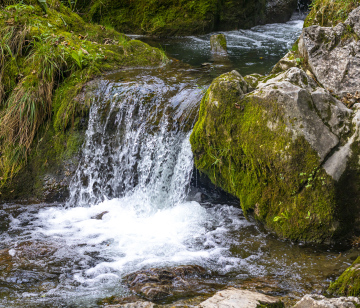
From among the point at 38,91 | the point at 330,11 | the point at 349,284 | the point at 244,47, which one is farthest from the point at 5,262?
the point at 244,47

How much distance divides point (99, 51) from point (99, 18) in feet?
18.1

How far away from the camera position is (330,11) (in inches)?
230

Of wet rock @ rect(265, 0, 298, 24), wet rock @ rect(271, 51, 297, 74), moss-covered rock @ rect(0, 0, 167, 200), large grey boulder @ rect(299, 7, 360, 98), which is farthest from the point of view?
wet rock @ rect(265, 0, 298, 24)

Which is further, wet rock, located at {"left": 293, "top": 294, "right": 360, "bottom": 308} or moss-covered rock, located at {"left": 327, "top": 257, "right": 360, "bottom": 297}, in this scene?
moss-covered rock, located at {"left": 327, "top": 257, "right": 360, "bottom": 297}

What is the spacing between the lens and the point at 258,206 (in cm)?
441

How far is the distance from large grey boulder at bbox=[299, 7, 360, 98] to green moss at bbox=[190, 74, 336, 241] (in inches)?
40.9

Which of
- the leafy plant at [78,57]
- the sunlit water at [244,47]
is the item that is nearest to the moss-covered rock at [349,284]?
the sunlit water at [244,47]

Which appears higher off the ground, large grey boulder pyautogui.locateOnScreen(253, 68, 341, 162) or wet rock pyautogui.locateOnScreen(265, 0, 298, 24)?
wet rock pyautogui.locateOnScreen(265, 0, 298, 24)

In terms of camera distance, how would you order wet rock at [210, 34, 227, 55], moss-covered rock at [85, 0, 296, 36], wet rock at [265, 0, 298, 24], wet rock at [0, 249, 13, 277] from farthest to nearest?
wet rock at [265, 0, 298, 24] < moss-covered rock at [85, 0, 296, 36] < wet rock at [210, 34, 227, 55] < wet rock at [0, 249, 13, 277]

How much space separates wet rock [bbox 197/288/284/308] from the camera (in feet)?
9.10

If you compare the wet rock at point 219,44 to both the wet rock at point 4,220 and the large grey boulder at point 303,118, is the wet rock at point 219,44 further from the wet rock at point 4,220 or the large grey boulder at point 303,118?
the wet rock at point 4,220

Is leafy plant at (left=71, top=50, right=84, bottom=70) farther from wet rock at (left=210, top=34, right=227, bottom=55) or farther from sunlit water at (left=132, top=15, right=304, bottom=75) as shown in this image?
wet rock at (left=210, top=34, right=227, bottom=55)

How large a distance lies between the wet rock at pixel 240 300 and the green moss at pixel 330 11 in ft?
15.1

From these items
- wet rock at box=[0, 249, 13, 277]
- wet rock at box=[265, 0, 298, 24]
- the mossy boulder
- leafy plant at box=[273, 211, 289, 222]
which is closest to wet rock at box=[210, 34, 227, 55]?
the mossy boulder
